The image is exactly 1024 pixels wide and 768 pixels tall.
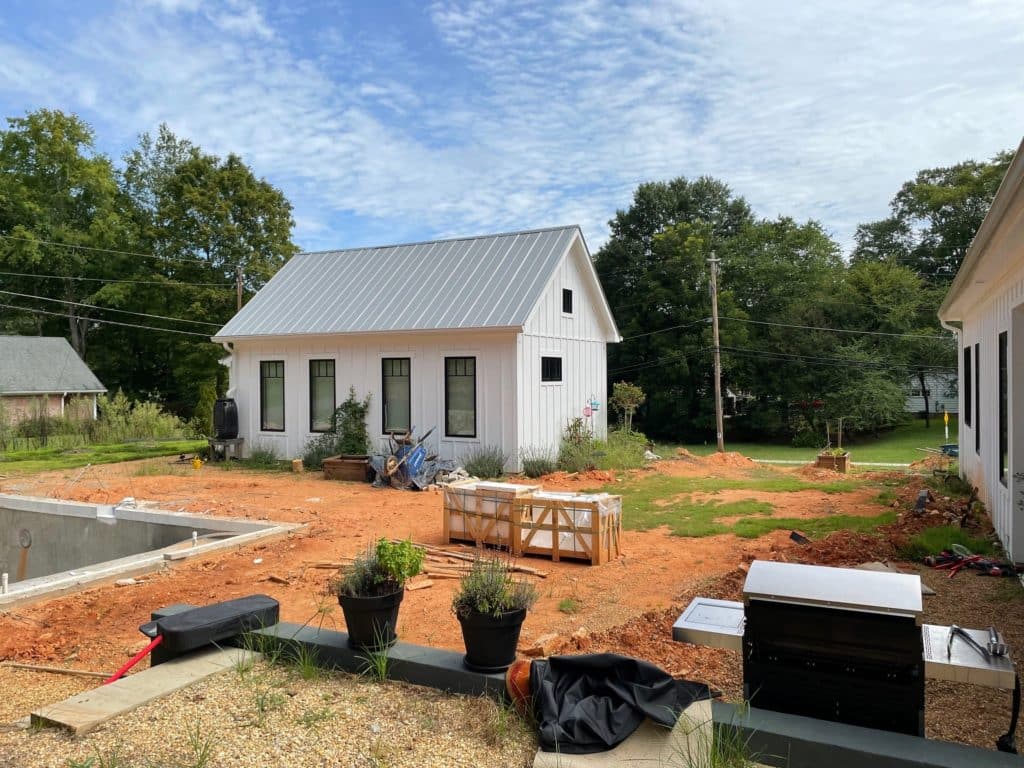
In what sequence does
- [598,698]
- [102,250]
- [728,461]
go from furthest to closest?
1. [102,250]
2. [728,461]
3. [598,698]

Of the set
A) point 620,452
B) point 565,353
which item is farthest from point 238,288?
point 620,452

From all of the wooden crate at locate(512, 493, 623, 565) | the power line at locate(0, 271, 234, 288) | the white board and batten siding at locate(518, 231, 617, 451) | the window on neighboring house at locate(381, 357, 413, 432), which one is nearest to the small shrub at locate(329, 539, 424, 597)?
the wooden crate at locate(512, 493, 623, 565)

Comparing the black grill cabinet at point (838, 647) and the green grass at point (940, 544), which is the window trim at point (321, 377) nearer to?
the green grass at point (940, 544)

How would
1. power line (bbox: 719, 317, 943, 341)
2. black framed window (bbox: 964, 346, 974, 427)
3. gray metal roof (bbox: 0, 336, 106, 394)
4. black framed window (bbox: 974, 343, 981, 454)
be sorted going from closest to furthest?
black framed window (bbox: 974, 343, 981, 454), black framed window (bbox: 964, 346, 974, 427), gray metal roof (bbox: 0, 336, 106, 394), power line (bbox: 719, 317, 943, 341)

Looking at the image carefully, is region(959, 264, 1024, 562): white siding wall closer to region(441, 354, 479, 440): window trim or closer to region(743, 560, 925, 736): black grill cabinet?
region(743, 560, 925, 736): black grill cabinet

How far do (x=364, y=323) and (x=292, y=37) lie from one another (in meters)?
6.42

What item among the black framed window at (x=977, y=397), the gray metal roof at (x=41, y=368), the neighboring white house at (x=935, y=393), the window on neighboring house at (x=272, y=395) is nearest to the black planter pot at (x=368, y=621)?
the black framed window at (x=977, y=397)

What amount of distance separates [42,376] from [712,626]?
35.5 m

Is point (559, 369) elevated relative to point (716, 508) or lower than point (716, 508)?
elevated

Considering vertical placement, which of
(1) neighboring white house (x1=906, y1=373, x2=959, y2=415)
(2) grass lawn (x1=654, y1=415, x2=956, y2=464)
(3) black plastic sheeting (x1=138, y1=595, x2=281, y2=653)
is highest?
(1) neighboring white house (x1=906, y1=373, x2=959, y2=415)

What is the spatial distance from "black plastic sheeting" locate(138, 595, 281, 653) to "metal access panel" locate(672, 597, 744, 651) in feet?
9.26

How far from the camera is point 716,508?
37.0 ft

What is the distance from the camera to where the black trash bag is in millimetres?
3400

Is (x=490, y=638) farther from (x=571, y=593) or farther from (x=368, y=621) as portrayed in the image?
(x=571, y=593)
